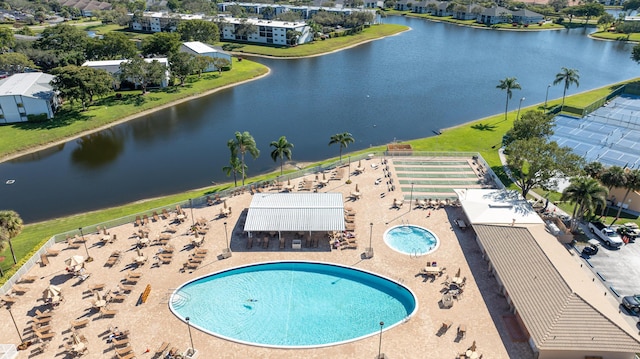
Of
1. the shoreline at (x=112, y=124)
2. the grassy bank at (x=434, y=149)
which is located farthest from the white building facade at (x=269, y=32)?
the grassy bank at (x=434, y=149)

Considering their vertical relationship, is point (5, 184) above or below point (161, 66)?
below

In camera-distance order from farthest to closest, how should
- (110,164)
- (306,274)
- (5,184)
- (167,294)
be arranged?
(110,164)
(5,184)
(306,274)
(167,294)

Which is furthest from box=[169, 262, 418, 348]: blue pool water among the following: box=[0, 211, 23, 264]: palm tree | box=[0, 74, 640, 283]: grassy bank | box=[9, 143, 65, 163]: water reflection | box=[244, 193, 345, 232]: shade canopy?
box=[9, 143, 65, 163]: water reflection

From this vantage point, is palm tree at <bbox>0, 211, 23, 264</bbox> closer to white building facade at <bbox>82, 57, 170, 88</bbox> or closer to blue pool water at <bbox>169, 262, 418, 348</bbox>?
blue pool water at <bbox>169, 262, 418, 348</bbox>

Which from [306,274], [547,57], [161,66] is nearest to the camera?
[306,274]

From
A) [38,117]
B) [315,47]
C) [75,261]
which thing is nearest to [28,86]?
[38,117]

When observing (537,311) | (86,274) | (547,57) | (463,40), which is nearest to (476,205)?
(537,311)

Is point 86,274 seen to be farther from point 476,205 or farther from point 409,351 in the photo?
point 476,205

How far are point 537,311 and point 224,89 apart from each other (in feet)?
288

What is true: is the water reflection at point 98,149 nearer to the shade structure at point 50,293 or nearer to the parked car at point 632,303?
the shade structure at point 50,293

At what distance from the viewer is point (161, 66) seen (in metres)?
94.4

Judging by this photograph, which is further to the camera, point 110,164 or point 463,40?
point 463,40

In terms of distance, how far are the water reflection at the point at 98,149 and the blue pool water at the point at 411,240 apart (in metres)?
49.4

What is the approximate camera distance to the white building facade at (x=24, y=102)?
7812 centimetres
